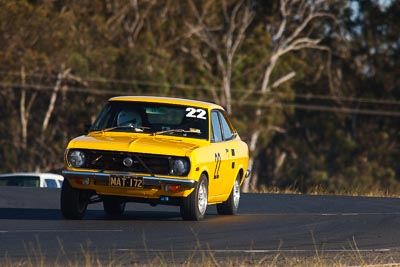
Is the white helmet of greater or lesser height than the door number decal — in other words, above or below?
above

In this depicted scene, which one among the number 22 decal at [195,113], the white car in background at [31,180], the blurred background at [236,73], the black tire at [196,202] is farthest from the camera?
the blurred background at [236,73]

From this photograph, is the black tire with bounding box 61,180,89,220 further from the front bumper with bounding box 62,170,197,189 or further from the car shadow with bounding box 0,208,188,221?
the front bumper with bounding box 62,170,197,189

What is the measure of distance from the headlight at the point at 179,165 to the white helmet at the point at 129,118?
1294mm

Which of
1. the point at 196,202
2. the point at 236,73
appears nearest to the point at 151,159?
the point at 196,202

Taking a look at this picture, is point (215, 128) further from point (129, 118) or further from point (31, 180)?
point (31, 180)

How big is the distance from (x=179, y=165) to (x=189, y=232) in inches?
46.6

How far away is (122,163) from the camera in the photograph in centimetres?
1389

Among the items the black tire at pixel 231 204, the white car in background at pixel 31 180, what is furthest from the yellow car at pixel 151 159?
the white car in background at pixel 31 180

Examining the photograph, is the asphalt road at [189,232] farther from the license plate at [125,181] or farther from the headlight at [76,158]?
the headlight at [76,158]

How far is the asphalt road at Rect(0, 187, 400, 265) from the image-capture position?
1091cm

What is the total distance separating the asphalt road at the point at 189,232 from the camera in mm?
10906

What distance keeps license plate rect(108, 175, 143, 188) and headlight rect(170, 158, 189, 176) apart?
17.6 inches

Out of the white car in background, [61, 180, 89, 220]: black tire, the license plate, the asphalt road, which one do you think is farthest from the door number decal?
the white car in background

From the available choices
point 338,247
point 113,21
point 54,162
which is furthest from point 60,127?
point 338,247
